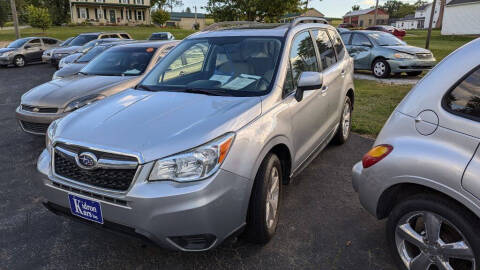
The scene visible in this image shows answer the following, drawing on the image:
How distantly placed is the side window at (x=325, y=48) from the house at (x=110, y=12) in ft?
184

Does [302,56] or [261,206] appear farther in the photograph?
[302,56]

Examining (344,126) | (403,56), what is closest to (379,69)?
(403,56)

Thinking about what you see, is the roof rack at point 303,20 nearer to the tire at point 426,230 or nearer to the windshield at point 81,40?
the tire at point 426,230

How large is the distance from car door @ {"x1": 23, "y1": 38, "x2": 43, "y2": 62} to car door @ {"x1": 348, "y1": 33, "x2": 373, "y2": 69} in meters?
16.5

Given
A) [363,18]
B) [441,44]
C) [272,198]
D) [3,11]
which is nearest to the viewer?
[272,198]

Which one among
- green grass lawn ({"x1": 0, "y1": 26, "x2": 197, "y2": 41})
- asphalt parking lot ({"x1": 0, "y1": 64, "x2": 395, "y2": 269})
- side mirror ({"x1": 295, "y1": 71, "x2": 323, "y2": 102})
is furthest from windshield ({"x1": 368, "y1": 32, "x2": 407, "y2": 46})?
green grass lawn ({"x1": 0, "y1": 26, "x2": 197, "y2": 41})

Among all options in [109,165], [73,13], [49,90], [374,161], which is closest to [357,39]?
[49,90]

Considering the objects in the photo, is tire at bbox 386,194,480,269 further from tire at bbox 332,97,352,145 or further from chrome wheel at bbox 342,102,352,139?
chrome wheel at bbox 342,102,352,139

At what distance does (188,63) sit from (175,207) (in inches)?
86.3

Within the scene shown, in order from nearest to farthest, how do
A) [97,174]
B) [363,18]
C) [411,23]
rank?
[97,174] < [363,18] < [411,23]

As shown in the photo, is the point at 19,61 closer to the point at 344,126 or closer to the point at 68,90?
the point at 68,90

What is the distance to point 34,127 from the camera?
5.48 meters

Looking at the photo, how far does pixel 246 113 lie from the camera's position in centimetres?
270

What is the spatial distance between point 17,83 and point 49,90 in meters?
8.89
